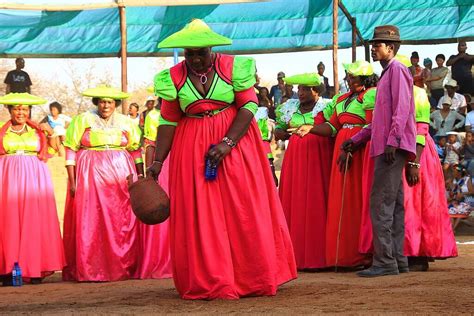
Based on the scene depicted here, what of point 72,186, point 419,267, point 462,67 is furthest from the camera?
point 462,67

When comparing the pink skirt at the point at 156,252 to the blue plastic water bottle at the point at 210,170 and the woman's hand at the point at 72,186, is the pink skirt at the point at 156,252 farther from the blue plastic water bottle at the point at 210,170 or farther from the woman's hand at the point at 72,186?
the blue plastic water bottle at the point at 210,170

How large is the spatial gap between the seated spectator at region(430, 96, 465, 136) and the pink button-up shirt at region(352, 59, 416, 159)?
32.7 ft

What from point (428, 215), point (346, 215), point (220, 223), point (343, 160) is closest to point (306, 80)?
point (343, 160)

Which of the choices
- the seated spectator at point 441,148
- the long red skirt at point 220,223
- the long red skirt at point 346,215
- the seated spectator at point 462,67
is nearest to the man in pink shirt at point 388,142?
the long red skirt at point 346,215

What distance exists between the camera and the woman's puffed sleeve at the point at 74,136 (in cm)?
1276

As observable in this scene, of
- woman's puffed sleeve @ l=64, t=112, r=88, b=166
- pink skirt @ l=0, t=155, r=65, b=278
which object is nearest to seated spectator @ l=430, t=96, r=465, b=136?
woman's puffed sleeve @ l=64, t=112, r=88, b=166

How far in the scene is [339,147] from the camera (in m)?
11.9

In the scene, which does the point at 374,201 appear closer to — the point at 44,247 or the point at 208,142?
the point at 208,142

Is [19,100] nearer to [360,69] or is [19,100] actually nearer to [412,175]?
[360,69]

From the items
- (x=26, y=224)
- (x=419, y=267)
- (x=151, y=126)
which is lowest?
(x=419, y=267)

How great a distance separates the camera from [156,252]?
13133mm

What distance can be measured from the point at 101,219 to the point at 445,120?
356 inches

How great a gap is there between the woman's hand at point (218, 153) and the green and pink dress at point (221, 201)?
0.11 meters

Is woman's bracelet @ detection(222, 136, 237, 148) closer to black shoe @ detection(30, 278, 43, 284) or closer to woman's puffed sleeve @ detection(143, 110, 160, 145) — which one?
black shoe @ detection(30, 278, 43, 284)
